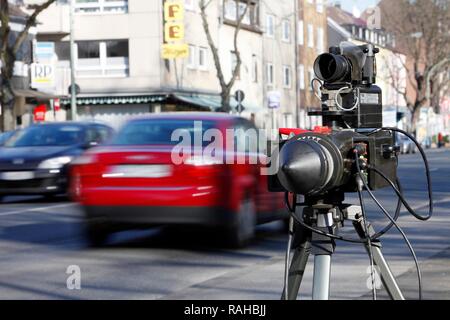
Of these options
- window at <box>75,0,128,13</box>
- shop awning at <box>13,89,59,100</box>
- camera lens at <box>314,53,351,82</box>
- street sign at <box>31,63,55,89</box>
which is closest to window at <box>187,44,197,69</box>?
window at <box>75,0,128,13</box>

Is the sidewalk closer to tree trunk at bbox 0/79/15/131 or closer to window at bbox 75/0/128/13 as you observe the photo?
tree trunk at bbox 0/79/15/131

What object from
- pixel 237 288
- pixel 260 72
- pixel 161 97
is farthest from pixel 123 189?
pixel 260 72

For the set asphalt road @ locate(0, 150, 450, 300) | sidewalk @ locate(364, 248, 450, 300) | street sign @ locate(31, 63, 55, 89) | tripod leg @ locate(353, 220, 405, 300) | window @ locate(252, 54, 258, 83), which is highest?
window @ locate(252, 54, 258, 83)

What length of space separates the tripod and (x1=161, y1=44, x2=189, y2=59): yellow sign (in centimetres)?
4189

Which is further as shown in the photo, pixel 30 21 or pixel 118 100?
pixel 118 100

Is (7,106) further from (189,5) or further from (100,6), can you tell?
(189,5)

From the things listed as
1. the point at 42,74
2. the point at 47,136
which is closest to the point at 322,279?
the point at 47,136

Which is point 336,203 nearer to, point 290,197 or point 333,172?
point 333,172

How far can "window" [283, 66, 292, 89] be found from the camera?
2702 inches

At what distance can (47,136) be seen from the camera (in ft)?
68.8

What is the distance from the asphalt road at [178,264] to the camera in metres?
8.95

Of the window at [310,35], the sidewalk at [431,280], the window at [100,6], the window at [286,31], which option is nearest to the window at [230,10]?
the window at [100,6]

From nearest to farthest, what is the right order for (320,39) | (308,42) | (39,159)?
(39,159)
(308,42)
(320,39)

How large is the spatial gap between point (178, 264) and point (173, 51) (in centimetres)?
3622
